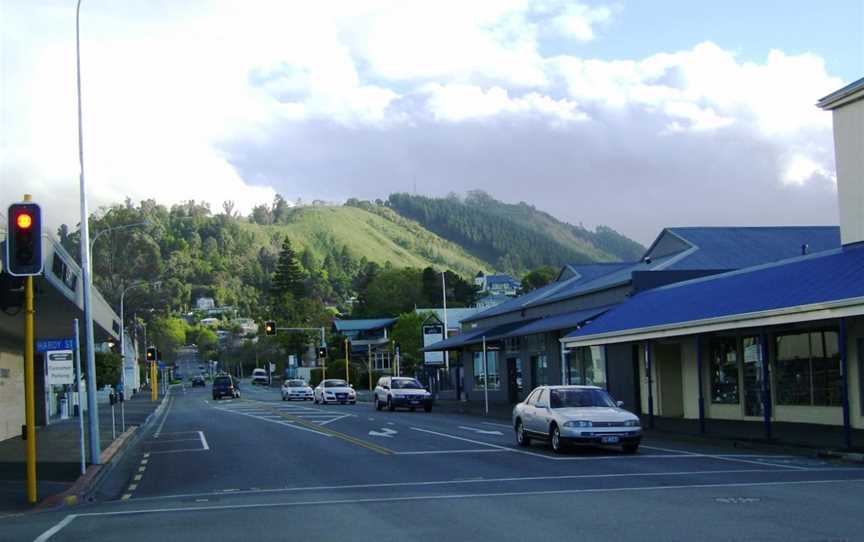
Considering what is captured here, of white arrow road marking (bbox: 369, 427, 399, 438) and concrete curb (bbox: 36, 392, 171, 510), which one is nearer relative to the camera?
concrete curb (bbox: 36, 392, 171, 510)

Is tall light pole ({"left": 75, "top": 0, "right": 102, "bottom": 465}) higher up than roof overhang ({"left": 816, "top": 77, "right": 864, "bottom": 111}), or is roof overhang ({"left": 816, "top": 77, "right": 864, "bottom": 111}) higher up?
roof overhang ({"left": 816, "top": 77, "right": 864, "bottom": 111})

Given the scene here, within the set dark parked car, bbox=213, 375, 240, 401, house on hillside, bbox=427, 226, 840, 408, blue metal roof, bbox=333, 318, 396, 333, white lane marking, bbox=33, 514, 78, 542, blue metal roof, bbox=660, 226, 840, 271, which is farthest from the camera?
blue metal roof, bbox=333, 318, 396, 333

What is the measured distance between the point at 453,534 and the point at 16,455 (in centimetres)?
1901

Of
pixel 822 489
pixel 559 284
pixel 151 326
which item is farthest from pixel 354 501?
pixel 151 326

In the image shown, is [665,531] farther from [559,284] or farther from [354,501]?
[559,284]

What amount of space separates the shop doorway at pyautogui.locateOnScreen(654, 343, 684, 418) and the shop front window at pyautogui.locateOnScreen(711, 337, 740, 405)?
2853mm

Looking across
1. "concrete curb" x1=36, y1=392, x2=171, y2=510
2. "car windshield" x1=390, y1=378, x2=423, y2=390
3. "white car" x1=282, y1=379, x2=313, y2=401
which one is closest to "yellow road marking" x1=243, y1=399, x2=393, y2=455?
"concrete curb" x1=36, y1=392, x2=171, y2=510

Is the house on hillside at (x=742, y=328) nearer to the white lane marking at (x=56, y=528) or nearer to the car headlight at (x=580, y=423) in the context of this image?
the car headlight at (x=580, y=423)

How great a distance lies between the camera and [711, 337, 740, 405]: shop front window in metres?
31.8

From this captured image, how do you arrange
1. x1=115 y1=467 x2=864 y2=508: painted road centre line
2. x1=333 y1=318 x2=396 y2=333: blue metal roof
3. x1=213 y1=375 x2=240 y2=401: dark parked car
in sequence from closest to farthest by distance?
x1=115 y1=467 x2=864 y2=508: painted road centre line
x1=213 y1=375 x2=240 y2=401: dark parked car
x1=333 y1=318 x2=396 y2=333: blue metal roof

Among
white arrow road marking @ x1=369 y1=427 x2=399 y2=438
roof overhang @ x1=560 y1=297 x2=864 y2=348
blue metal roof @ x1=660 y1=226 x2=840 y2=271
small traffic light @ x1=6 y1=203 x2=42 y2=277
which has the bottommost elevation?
white arrow road marking @ x1=369 y1=427 x2=399 y2=438

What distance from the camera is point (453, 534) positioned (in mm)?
11414

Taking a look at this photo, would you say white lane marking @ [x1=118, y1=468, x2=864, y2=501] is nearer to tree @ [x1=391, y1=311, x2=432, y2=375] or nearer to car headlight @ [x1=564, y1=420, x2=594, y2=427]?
car headlight @ [x1=564, y1=420, x2=594, y2=427]

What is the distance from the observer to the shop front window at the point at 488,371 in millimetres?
56938
